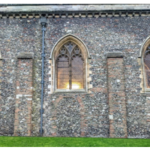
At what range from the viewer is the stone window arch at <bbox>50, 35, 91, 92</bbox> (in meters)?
12.0

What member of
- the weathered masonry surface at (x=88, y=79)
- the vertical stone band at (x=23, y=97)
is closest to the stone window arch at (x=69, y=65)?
the weathered masonry surface at (x=88, y=79)

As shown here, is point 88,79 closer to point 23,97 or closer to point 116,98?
point 116,98

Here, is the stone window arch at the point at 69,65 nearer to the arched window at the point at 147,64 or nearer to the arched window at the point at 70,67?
the arched window at the point at 70,67

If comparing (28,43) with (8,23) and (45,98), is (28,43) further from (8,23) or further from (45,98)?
(45,98)

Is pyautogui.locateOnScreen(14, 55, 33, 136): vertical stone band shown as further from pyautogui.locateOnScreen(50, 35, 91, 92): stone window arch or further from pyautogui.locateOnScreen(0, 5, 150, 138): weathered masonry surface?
pyautogui.locateOnScreen(50, 35, 91, 92): stone window arch

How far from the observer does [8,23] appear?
496 inches

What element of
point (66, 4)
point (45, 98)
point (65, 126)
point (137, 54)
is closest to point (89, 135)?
point (65, 126)

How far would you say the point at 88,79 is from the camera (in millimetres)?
11773

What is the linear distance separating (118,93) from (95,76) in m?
1.64

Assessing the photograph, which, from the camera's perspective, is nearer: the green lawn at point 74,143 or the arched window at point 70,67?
the green lawn at point 74,143

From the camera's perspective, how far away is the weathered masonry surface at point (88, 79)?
11070 mm

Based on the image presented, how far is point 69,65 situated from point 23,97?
3245 mm

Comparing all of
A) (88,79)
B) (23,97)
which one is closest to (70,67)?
(88,79)

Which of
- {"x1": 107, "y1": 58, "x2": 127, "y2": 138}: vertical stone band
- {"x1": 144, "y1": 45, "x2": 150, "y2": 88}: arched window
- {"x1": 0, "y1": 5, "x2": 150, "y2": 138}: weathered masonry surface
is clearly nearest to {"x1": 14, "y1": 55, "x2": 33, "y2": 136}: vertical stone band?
{"x1": 0, "y1": 5, "x2": 150, "y2": 138}: weathered masonry surface
